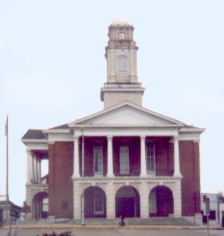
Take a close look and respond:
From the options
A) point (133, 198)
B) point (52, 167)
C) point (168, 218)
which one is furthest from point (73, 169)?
point (168, 218)

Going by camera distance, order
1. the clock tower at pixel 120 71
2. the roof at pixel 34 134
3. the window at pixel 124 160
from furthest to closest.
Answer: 1. the clock tower at pixel 120 71
2. the roof at pixel 34 134
3. the window at pixel 124 160

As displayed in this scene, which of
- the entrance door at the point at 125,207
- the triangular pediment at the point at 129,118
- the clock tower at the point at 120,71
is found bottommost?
the entrance door at the point at 125,207

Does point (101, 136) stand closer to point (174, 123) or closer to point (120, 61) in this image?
point (174, 123)

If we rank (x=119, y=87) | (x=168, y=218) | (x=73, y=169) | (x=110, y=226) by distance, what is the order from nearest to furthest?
(x=110, y=226), (x=168, y=218), (x=73, y=169), (x=119, y=87)

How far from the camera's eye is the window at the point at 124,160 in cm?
6806

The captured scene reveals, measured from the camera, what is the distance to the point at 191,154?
68188 millimetres

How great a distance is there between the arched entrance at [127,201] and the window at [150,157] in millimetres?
2910

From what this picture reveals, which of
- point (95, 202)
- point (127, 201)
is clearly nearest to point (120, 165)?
point (127, 201)

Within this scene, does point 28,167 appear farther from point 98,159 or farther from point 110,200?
point 110,200

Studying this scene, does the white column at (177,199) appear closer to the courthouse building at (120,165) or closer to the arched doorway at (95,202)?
the courthouse building at (120,165)

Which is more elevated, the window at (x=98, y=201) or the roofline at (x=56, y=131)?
the roofline at (x=56, y=131)

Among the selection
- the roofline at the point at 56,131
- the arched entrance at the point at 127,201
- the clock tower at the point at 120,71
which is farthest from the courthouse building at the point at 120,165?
the clock tower at the point at 120,71

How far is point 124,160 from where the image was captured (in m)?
68.2

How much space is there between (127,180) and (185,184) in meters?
6.93
